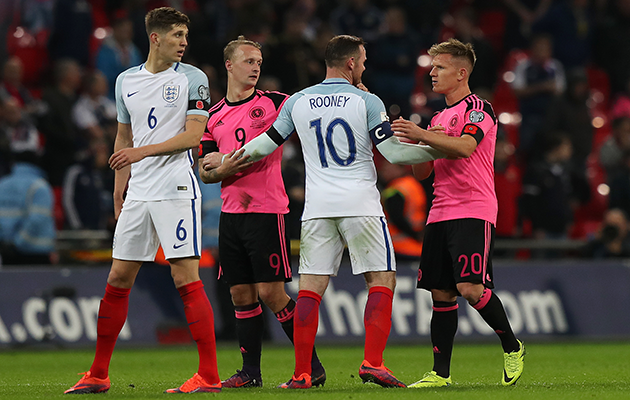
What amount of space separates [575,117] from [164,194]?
462 inches

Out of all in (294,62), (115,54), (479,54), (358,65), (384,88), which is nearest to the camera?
(358,65)

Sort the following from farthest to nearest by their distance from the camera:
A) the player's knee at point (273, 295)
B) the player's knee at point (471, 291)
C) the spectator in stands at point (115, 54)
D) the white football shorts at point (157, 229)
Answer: the spectator in stands at point (115, 54)
the player's knee at point (273, 295)
the player's knee at point (471, 291)
the white football shorts at point (157, 229)

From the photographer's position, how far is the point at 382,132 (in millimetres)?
7516

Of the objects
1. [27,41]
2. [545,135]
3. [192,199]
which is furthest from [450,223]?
[27,41]

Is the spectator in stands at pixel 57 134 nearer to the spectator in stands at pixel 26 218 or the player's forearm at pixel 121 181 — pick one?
the spectator in stands at pixel 26 218

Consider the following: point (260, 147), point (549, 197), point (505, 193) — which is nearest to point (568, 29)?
point (549, 197)

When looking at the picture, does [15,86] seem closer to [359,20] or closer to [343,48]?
[359,20]

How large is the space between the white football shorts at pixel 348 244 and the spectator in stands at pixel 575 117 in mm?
10380

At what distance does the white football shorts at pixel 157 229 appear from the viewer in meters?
7.29

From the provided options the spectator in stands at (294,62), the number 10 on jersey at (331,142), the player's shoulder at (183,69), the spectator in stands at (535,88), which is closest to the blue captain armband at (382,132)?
the number 10 on jersey at (331,142)

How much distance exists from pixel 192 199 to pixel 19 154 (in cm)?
747

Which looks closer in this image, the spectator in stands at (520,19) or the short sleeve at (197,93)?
the short sleeve at (197,93)

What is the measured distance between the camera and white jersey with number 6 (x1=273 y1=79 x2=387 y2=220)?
756 centimetres

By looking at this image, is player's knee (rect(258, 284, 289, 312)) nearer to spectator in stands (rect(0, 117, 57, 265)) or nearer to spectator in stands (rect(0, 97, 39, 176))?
spectator in stands (rect(0, 117, 57, 265))
